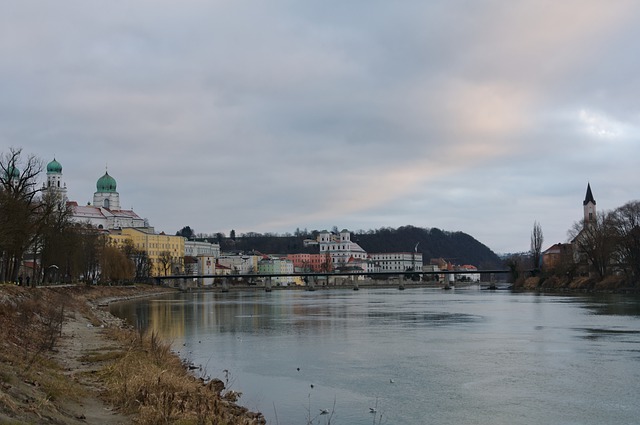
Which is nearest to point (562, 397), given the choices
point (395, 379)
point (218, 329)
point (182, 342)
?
point (395, 379)

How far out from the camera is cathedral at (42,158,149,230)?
537 feet

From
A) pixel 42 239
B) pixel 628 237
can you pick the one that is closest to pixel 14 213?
pixel 42 239

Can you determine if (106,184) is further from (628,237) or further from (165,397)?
(165,397)

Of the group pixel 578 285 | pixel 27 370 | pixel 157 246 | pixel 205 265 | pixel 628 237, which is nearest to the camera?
pixel 27 370

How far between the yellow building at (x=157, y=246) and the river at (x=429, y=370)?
393 ft

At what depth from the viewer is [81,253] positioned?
68375 mm

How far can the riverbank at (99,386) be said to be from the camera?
38.9 ft

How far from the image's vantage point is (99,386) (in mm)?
16141

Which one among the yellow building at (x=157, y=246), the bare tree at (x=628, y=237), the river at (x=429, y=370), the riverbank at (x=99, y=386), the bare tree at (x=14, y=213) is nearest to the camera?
the riverbank at (x=99, y=386)

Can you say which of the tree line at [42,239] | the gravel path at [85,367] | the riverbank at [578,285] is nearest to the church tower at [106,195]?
the tree line at [42,239]

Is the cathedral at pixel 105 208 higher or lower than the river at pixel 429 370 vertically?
higher

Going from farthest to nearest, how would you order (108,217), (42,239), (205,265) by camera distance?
(205,265), (108,217), (42,239)

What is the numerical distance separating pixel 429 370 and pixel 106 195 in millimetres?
168727

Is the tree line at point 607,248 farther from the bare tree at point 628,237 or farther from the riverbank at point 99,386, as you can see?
the riverbank at point 99,386
